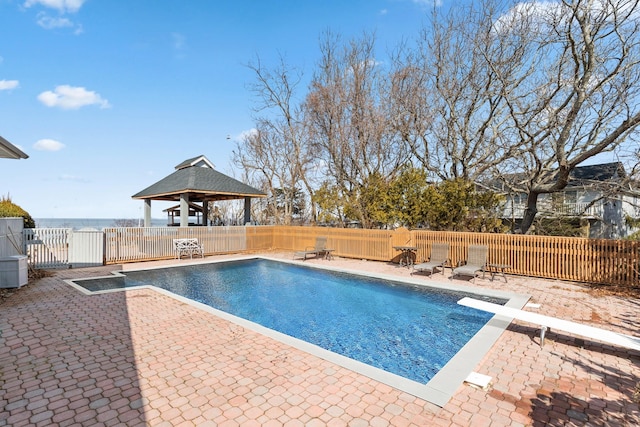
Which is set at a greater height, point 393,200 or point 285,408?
point 393,200

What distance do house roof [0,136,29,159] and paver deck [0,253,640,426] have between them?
3.27 m

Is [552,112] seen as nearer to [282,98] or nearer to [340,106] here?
[340,106]

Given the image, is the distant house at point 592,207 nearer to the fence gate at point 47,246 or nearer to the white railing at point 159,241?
the white railing at point 159,241

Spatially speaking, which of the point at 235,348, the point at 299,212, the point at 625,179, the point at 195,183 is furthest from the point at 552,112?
the point at 299,212

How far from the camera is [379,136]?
18.2 meters

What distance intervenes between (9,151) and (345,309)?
8.08 m

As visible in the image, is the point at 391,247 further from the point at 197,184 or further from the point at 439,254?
the point at 197,184

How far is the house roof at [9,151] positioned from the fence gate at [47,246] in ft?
13.3

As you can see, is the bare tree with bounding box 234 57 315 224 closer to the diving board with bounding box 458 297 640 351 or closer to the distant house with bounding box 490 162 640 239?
the distant house with bounding box 490 162 640 239

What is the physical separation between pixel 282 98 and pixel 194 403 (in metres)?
22.4

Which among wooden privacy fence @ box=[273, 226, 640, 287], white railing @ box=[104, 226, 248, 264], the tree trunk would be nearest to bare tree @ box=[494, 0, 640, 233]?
the tree trunk

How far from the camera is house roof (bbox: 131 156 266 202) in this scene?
17203mm

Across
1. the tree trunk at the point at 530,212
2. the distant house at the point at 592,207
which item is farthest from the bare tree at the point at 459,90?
the distant house at the point at 592,207

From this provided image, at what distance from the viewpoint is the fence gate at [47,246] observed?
1086cm
